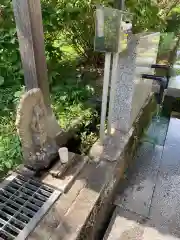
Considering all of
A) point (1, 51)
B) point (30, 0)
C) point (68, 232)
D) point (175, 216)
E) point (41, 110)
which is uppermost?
point (30, 0)

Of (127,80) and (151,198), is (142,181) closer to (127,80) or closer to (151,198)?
(151,198)

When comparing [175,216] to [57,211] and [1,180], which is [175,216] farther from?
[1,180]

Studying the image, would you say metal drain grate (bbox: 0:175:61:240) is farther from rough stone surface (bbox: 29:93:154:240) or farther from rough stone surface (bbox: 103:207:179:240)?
rough stone surface (bbox: 103:207:179:240)

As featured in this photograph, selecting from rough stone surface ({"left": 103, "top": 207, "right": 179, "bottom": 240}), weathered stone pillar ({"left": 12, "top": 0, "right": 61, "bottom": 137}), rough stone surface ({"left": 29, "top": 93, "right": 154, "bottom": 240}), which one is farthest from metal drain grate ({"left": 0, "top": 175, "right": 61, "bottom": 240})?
weathered stone pillar ({"left": 12, "top": 0, "right": 61, "bottom": 137})

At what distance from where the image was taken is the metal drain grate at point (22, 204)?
4.70ft

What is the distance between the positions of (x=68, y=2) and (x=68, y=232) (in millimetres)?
2792

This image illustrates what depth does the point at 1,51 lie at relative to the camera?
2.74 metres

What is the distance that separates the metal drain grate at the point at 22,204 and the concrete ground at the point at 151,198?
0.66 meters

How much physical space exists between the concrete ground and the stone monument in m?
0.84

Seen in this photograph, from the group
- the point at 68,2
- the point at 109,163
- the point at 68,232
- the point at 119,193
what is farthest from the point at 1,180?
the point at 68,2

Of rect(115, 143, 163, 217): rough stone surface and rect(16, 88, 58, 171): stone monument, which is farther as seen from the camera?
rect(115, 143, 163, 217): rough stone surface

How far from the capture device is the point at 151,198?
223 centimetres

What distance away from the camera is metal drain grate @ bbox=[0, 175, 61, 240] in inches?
56.4

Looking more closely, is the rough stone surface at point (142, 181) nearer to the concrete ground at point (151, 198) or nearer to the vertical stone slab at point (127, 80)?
the concrete ground at point (151, 198)
